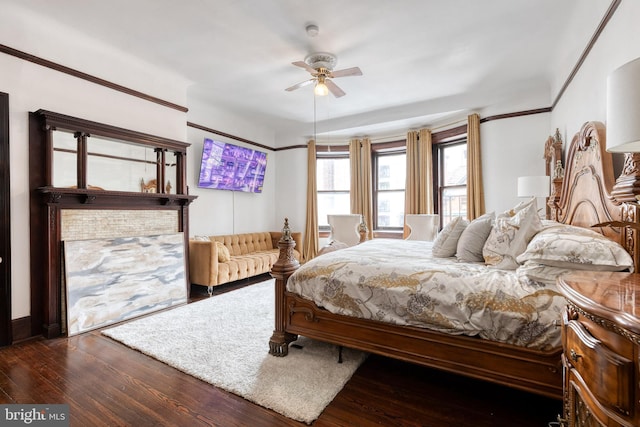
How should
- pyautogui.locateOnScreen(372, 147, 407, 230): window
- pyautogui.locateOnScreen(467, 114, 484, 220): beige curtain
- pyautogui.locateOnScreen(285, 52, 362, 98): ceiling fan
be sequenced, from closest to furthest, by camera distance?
pyautogui.locateOnScreen(285, 52, 362, 98): ceiling fan, pyautogui.locateOnScreen(467, 114, 484, 220): beige curtain, pyautogui.locateOnScreen(372, 147, 407, 230): window

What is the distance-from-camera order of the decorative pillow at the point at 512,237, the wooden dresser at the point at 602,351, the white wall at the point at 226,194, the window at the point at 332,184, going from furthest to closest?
the window at the point at 332,184
the white wall at the point at 226,194
the decorative pillow at the point at 512,237
the wooden dresser at the point at 602,351

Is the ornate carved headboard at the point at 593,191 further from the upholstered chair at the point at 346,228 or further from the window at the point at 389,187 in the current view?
the window at the point at 389,187

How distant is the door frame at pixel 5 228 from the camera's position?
102 inches

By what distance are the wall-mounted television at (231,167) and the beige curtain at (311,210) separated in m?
0.93

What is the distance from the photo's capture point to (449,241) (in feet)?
8.33

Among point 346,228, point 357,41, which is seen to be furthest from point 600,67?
point 346,228

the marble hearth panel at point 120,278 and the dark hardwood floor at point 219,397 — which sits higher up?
the marble hearth panel at point 120,278

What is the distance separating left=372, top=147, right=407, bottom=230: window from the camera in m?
6.09

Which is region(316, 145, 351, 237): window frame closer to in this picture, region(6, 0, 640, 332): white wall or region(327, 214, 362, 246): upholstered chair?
region(327, 214, 362, 246): upholstered chair

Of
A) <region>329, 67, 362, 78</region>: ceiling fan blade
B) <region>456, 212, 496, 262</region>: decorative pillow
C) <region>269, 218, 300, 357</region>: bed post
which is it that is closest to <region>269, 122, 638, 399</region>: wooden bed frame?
<region>269, 218, 300, 357</region>: bed post

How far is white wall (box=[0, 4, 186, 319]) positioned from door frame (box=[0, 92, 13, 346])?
41 mm

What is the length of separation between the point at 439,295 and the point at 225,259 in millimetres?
3299

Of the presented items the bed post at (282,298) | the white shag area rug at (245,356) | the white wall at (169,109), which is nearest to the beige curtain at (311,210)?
the white wall at (169,109)

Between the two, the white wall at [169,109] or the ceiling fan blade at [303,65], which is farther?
the ceiling fan blade at [303,65]
